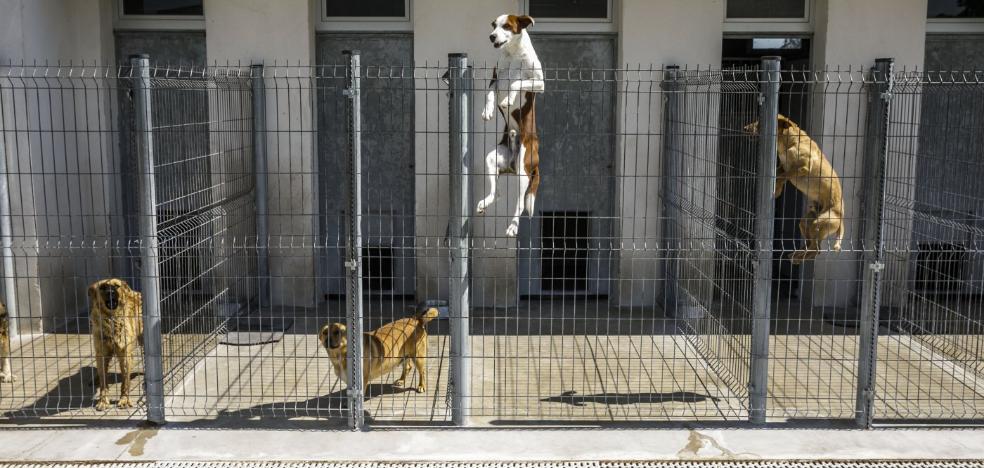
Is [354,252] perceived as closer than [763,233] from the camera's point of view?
Yes

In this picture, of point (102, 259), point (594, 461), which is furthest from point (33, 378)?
point (594, 461)

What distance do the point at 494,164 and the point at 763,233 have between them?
4.91ft

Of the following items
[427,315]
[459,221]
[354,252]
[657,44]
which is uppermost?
[657,44]

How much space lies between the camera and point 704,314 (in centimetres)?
657

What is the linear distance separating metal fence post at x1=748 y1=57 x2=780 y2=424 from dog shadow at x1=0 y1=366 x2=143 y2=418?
11.9 feet

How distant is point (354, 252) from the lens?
5008 mm

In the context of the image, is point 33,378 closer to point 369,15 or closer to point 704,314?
point 369,15

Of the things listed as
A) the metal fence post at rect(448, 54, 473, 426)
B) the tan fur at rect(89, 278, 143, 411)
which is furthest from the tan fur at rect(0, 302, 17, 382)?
the metal fence post at rect(448, 54, 473, 426)

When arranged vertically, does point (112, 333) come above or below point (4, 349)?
above

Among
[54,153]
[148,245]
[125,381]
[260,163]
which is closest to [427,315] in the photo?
[148,245]

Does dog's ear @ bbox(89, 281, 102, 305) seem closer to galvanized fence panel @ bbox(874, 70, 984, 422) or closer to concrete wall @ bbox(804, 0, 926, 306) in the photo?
galvanized fence panel @ bbox(874, 70, 984, 422)

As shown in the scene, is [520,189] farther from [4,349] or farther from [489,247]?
[4,349]

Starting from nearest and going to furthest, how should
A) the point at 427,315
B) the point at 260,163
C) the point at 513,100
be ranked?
the point at 513,100 < the point at 427,315 < the point at 260,163

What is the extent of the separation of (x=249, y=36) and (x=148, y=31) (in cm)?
97
